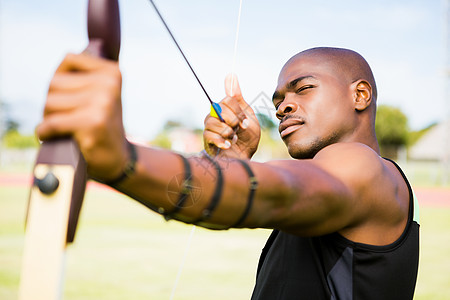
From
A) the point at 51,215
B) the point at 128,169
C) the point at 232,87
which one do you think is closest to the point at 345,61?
the point at 232,87

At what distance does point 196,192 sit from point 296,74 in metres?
0.99

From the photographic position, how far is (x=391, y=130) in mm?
65688

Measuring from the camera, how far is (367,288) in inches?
58.6

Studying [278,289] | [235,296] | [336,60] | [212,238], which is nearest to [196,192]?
[278,289]

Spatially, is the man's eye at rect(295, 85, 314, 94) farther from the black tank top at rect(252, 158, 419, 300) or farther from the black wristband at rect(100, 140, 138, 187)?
the black wristband at rect(100, 140, 138, 187)

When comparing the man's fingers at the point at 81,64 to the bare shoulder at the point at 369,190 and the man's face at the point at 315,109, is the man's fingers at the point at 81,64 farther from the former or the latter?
the man's face at the point at 315,109

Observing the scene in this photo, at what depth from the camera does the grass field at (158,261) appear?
5.04 metres

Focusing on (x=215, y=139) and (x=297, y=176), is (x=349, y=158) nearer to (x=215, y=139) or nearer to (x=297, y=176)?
(x=297, y=176)

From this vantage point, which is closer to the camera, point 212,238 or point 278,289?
point 278,289

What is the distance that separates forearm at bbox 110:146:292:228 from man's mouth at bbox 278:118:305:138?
2.03ft

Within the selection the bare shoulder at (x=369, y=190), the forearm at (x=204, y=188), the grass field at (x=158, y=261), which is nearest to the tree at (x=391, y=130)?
the grass field at (x=158, y=261)

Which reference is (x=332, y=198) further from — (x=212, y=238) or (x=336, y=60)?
(x=212, y=238)

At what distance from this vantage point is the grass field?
5039 mm

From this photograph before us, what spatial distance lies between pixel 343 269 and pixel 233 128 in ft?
2.78
